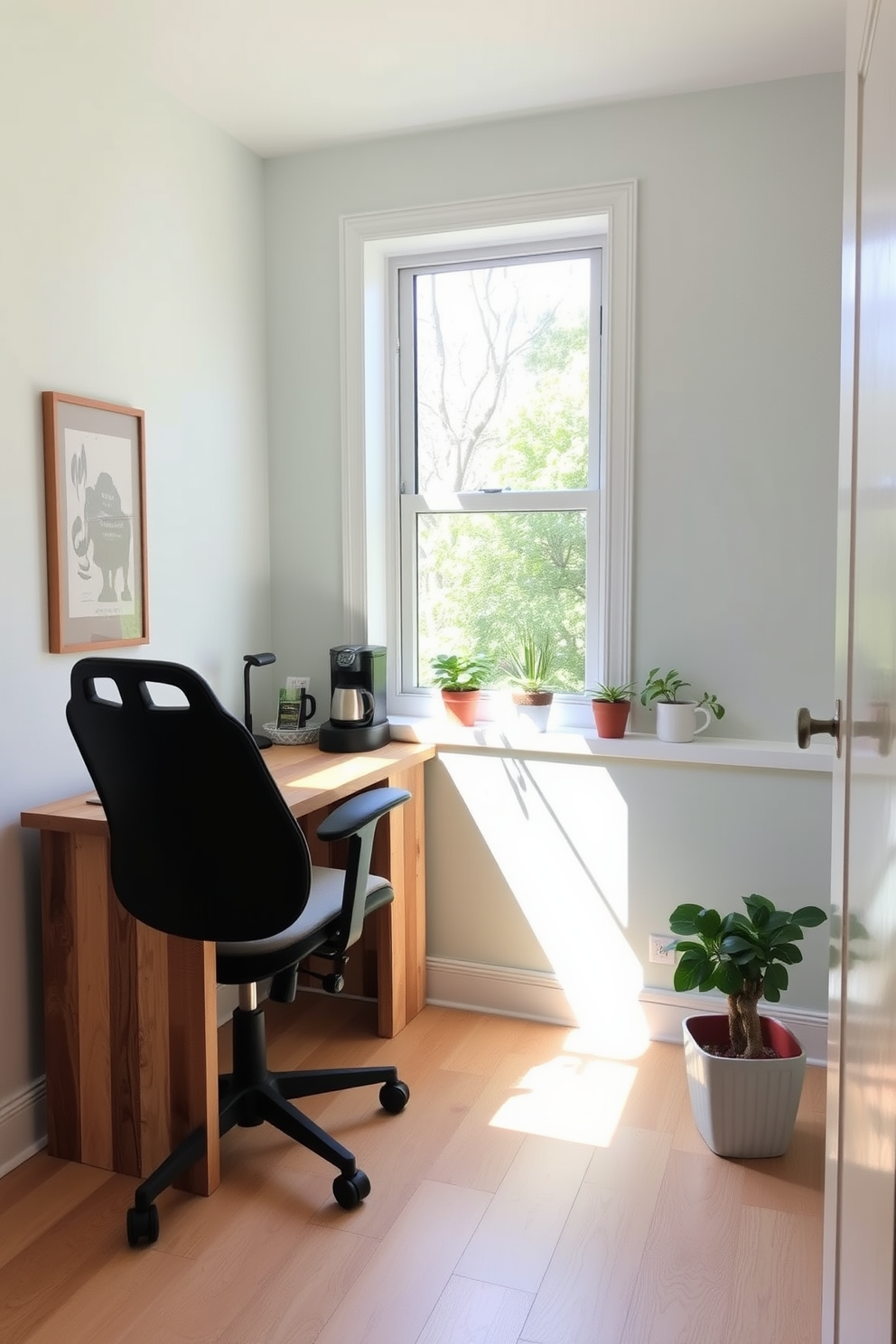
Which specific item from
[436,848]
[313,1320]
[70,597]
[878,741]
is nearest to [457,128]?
[70,597]

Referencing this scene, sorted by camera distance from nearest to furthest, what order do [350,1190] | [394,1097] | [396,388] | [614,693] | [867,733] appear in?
[867,733]
[350,1190]
[394,1097]
[614,693]
[396,388]

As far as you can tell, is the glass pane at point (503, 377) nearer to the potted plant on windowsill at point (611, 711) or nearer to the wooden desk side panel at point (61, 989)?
A: the potted plant on windowsill at point (611, 711)

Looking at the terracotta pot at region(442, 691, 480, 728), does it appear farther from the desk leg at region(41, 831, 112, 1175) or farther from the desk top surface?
the desk leg at region(41, 831, 112, 1175)

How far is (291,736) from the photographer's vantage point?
2.97 meters

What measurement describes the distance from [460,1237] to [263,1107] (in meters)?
0.51

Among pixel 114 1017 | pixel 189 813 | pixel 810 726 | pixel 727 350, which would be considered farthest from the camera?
pixel 727 350

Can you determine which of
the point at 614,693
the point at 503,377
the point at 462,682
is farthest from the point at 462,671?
the point at 503,377

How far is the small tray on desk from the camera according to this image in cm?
297

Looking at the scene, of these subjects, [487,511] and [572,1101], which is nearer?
[572,1101]

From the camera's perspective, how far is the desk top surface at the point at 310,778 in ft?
6.98

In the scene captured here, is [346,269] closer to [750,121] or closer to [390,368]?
[390,368]

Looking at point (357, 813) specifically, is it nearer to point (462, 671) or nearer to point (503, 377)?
point (462, 671)

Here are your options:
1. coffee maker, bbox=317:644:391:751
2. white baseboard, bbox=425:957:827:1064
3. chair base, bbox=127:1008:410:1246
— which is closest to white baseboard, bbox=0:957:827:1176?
white baseboard, bbox=425:957:827:1064

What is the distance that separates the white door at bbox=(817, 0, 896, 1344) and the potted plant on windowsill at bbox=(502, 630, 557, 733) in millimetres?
1606
